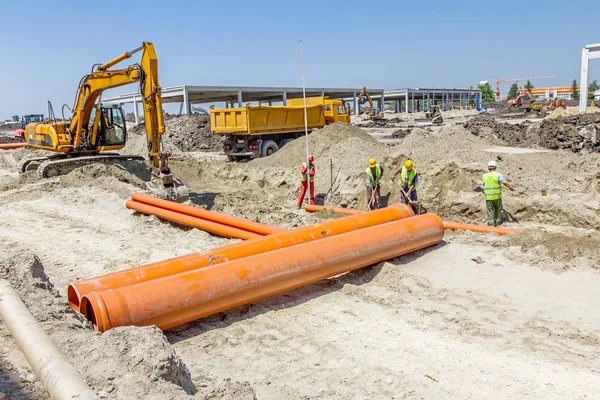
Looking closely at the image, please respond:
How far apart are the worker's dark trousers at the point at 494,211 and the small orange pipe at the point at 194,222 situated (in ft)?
15.5

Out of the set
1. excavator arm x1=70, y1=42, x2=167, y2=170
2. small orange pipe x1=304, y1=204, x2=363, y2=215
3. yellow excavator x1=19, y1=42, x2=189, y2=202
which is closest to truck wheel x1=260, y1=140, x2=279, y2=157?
yellow excavator x1=19, y1=42, x2=189, y2=202

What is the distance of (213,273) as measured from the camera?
552 cm

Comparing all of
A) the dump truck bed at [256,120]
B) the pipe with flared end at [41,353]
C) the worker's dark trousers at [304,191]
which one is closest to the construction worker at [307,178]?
the worker's dark trousers at [304,191]

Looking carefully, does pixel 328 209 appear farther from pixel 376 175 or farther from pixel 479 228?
pixel 479 228

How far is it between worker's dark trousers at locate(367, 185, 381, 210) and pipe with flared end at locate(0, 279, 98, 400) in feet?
27.4

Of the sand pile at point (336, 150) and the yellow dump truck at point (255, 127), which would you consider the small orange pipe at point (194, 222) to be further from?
the yellow dump truck at point (255, 127)

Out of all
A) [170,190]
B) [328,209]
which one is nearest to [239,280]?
[328,209]

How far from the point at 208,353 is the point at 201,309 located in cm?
54

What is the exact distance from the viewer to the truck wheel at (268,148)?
68.1 feet

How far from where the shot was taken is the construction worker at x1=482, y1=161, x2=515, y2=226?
31.4 ft

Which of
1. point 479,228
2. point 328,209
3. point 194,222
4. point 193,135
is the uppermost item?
point 193,135

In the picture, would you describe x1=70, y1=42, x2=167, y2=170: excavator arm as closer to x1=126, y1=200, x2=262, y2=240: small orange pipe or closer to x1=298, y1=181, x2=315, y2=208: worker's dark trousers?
x1=126, y1=200, x2=262, y2=240: small orange pipe

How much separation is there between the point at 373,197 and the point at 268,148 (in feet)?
33.2

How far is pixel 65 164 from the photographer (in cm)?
1548
